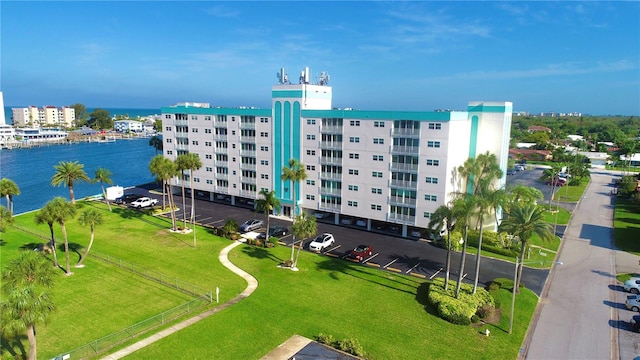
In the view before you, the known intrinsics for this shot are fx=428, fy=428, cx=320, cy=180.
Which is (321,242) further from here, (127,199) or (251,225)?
(127,199)

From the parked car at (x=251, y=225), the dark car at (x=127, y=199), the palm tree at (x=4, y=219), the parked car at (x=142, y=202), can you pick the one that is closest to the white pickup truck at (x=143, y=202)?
the parked car at (x=142, y=202)

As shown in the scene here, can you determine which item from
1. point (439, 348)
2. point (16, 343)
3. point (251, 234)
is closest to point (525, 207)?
point (439, 348)

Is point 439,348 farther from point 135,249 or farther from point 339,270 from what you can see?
point 135,249

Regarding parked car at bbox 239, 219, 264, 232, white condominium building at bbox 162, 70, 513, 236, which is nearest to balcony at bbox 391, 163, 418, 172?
white condominium building at bbox 162, 70, 513, 236

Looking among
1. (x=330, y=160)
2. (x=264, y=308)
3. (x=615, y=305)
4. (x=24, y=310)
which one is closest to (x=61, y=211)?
(x=24, y=310)

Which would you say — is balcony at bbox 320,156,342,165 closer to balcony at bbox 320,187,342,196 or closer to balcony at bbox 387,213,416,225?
balcony at bbox 320,187,342,196
